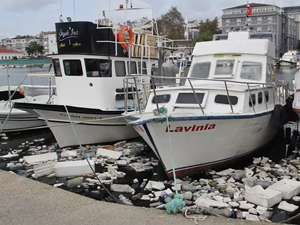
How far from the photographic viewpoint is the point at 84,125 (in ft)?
36.0

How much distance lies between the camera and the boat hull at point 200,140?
7414mm

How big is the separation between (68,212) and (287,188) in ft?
14.4

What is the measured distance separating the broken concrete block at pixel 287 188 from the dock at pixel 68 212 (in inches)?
95.6

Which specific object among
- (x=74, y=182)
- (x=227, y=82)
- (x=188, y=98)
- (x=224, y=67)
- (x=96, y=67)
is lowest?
(x=74, y=182)

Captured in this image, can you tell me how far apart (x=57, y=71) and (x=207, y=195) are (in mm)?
6929

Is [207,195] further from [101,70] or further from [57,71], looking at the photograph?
[57,71]

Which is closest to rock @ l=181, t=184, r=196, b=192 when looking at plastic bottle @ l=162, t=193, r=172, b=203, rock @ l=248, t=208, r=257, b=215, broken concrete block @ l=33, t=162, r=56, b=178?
plastic bottle @ l=162, t=193, r=172, b=203

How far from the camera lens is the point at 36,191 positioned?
19.4 ft

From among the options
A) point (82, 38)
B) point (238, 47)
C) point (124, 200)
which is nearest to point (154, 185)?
point (124, 200)

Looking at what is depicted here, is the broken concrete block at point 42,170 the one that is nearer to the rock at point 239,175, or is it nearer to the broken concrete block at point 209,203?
the broken concrete block at point 209,203

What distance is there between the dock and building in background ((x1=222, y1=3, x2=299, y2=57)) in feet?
212

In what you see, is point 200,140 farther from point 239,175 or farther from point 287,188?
point 287,188

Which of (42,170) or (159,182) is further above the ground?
(42,170)

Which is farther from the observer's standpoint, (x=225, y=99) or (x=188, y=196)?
(x=225, y=99)
